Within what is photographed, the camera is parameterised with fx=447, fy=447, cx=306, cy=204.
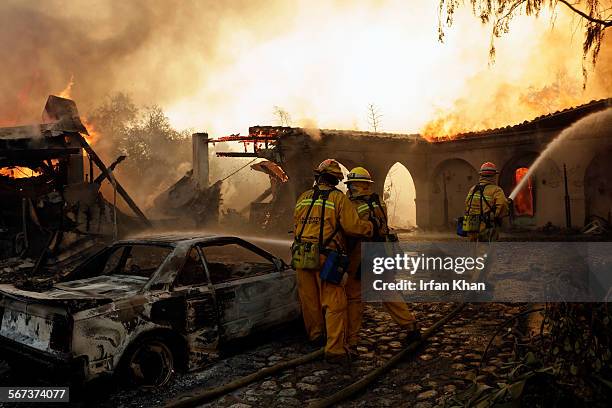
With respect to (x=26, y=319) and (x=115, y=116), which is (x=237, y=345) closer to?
(x=26, y=319)

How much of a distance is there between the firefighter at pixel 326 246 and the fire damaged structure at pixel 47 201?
8.59 m

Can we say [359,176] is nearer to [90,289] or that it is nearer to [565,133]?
[90,289]

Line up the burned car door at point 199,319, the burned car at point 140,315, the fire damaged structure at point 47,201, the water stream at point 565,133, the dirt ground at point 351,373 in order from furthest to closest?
the water stream at point 565,133
the fire damaged structure at point 47,201
the burned car door at point 199,319
the dirt ground at point 351,373
the burned car at point 140,315

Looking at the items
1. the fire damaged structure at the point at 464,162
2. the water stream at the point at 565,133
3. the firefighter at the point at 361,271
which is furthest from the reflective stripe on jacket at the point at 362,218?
the water stream at the point at 565,133

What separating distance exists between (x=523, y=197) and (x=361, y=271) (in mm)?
15405

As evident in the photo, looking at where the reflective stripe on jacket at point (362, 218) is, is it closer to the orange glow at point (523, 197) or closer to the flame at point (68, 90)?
the orange glow at point (523, 197)

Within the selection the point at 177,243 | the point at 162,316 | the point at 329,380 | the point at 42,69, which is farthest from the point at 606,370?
the point at 42,69

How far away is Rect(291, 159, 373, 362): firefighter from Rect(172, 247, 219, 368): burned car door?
39.1 inches

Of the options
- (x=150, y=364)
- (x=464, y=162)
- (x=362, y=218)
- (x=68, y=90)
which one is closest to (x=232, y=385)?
(x=150, y=364)

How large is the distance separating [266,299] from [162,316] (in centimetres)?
133

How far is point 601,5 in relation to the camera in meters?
6.27

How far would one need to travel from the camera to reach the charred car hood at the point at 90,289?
3674mm

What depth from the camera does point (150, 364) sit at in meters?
4.02

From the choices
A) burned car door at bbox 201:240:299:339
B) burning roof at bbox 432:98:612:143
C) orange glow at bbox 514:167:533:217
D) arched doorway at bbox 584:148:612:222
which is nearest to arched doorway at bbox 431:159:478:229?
burning roof at bbox 432:98:612:143
